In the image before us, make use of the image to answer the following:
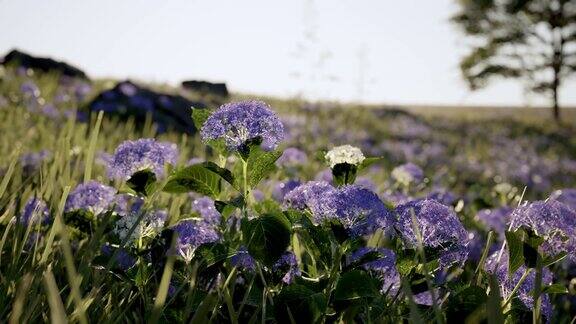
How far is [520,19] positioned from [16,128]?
2954cm

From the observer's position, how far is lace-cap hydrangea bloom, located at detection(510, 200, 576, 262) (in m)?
1.40

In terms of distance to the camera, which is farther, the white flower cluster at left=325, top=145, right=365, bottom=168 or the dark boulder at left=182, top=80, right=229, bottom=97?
the dark boulder at left=182, top=80, right=229, bottom=97

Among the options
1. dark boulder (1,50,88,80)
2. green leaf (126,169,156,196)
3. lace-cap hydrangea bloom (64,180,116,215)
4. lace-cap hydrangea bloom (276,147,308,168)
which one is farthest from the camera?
dark boulder (1,50,88,80)

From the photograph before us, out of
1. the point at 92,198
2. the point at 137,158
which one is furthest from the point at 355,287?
the point at 92,198

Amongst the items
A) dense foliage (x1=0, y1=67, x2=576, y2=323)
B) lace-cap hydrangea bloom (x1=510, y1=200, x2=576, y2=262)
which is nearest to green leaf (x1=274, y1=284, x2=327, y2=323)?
dense foliage (x1=0, y1=67, x2=576, y2=323)

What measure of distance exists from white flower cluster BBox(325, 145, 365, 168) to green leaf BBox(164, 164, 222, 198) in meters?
0.31

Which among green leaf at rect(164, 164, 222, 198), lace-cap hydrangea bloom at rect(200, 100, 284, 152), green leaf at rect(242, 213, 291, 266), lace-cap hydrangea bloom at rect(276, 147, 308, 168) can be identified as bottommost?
lace-cap hydrangea bloom at rect(276, 147, 308, 168)

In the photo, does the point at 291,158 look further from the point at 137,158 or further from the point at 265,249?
the point at 265,249

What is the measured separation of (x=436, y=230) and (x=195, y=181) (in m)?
0.59

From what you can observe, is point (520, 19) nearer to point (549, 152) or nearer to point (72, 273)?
point (549, 152)

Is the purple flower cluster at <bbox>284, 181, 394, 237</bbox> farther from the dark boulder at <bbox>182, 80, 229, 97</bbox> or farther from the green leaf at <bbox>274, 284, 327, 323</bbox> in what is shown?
the dark boulder at <bbox>182, 80, 229, 97</bbox>

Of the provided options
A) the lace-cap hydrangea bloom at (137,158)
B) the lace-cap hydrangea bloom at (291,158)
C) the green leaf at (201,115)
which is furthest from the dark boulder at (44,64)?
the green leaf at (201,115)

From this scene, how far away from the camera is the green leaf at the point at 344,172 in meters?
1.61

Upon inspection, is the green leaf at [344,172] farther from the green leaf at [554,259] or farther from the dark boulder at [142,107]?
the dark boulder at [142,107]
